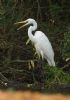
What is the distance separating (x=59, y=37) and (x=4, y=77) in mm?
3436

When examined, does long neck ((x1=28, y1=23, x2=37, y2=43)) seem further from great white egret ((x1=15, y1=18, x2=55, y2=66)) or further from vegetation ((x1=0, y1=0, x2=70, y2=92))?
vegetation ((x1=0, y1=0, x2=70, y2=92))

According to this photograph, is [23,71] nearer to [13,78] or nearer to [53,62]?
[13,78]

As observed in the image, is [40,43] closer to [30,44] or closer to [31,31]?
[31,31]

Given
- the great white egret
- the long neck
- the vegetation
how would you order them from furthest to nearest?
the long neck → the great white egret → the vegetation

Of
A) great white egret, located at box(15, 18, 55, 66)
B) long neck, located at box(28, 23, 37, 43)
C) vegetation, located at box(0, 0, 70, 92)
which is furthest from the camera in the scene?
long neck, located at box(28, 23, 37, 43)

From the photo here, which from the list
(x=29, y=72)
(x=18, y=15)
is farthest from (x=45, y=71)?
(x=18, y=15)

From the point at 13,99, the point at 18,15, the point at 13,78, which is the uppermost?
the point at 13,99

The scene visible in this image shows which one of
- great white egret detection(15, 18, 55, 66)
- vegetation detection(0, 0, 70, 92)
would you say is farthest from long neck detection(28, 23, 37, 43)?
vegetation detection(0, 0, 70, 92)

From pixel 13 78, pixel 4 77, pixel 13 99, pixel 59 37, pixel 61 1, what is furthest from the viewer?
pixel 61 1

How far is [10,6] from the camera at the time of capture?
44.9 ft

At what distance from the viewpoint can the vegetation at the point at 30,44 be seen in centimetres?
1125

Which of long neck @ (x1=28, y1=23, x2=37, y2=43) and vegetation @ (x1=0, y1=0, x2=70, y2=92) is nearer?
vegetation @ (x1=0, y1=0, x2=70, y2=92)

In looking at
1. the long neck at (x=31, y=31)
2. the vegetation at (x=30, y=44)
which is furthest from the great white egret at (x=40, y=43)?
the vegetation at (x=30, y=44)

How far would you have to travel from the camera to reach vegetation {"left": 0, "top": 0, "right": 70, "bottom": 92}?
443 inches
